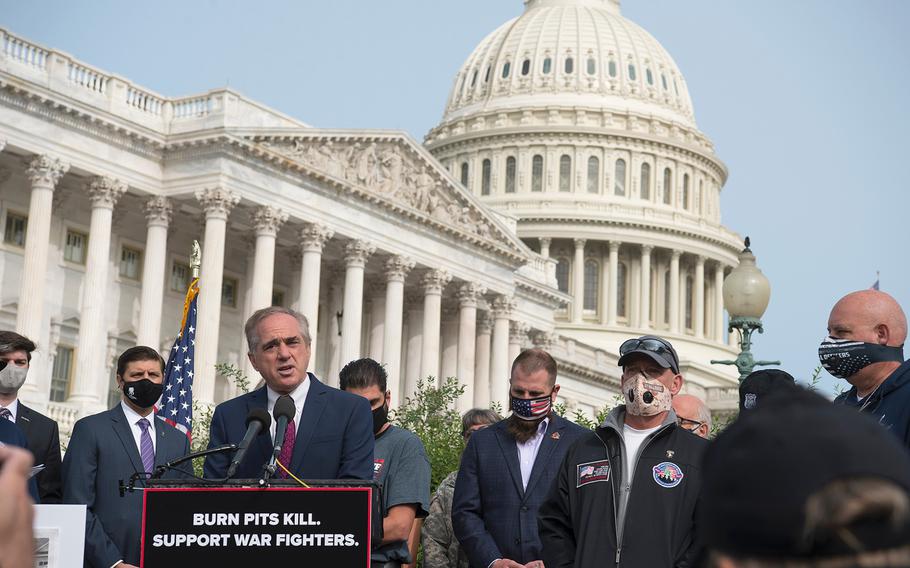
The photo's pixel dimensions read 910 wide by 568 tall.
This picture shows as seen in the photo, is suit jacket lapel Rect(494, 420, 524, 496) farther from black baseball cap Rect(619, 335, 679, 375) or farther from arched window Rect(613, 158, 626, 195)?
arched window Rect(613, 158, 626, 195)

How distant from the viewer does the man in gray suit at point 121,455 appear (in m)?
7.80

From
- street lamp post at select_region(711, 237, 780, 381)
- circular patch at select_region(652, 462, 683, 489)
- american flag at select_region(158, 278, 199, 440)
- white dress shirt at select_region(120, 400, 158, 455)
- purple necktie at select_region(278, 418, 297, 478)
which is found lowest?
circular patch at select_region(652, 462, 683, 489)

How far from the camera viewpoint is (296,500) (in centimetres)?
586

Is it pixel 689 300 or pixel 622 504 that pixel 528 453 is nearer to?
pixel 622 504

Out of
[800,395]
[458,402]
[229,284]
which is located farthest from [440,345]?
[800,395]

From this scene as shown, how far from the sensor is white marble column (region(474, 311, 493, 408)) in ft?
187

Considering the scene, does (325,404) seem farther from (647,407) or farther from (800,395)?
(800,395)

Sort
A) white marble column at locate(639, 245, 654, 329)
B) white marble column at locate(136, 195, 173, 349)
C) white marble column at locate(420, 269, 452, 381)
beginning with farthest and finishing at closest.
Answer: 1. white marble column at locate(639, 245, 654, 329)
2. white marble column at locate(420, 269, 452, 381)
3. white marble column at locate(136, 195, 173, 349)

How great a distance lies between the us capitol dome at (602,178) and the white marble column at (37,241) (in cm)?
5639

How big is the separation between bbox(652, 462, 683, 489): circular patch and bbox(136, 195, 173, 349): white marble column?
37.5 m

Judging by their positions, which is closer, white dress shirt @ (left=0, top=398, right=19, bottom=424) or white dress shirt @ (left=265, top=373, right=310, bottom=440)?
white dress shirt @ (left=265, top=373, right=310, bottom=440)

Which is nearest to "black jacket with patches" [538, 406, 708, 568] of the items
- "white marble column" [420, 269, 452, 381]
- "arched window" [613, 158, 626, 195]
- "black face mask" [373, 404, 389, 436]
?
"black face mask" [373, 404, 389, 436]

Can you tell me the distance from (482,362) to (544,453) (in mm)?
49321

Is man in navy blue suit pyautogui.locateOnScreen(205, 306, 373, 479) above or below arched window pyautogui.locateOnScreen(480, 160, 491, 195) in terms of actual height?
below
